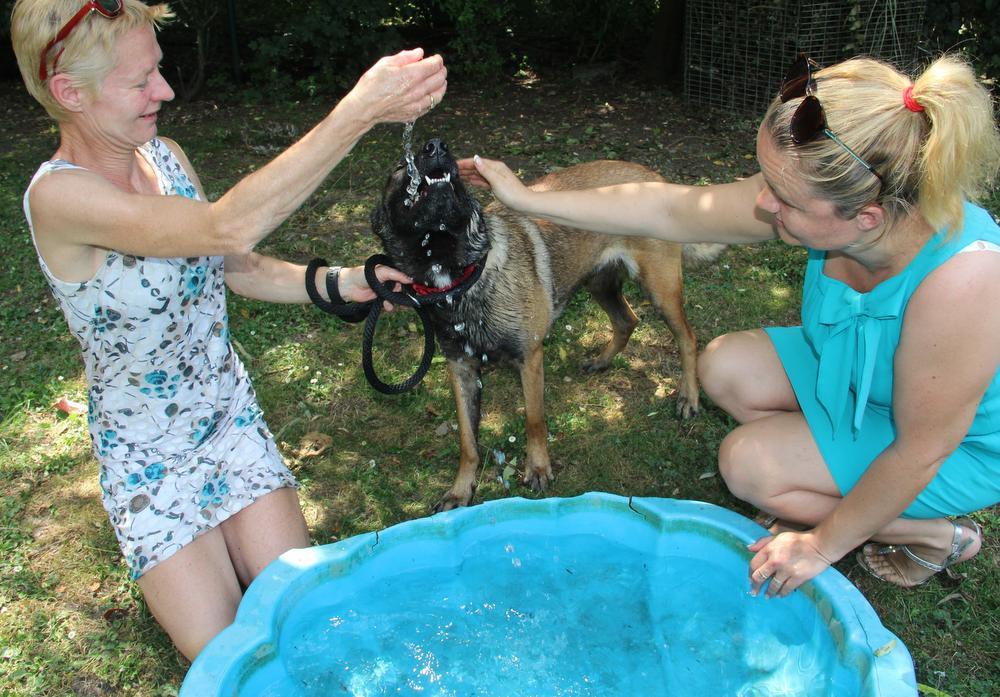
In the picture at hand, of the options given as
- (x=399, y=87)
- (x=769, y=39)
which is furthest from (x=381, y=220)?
(x=769, y=39)

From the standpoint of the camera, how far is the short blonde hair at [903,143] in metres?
2.13

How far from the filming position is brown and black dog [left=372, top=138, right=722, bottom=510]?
3.25 metres

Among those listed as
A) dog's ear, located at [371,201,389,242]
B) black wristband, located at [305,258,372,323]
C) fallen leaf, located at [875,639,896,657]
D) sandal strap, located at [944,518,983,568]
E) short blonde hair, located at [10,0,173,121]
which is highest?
short blonde hair, located at [10,0,173,121]

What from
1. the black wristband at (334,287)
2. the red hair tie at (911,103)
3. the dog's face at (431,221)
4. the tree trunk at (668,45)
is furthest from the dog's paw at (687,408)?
the tree trunk at (668,45)

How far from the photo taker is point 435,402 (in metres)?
4.48

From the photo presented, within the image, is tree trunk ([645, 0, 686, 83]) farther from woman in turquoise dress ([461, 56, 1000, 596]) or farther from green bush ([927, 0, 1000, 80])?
woman in turquoise dress ([461, 56, 1000, 596])

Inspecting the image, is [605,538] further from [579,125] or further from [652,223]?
[579,125]

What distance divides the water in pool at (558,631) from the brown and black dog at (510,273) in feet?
2.45

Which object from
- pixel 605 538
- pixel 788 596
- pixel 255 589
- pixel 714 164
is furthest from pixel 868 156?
pixel 714 164

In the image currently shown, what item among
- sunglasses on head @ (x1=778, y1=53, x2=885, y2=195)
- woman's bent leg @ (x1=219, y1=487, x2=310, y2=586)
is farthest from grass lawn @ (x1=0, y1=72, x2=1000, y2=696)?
sunglasses on head @ (x1=778, y1=53, x2=885, y2=195)

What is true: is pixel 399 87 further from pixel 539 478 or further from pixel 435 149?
Answer: pixel 539 478

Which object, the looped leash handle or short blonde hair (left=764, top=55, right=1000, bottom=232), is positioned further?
the looped leash handle

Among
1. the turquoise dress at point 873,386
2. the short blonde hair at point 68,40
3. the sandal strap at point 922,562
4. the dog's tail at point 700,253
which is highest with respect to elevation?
the short blonde hair at point 68,40

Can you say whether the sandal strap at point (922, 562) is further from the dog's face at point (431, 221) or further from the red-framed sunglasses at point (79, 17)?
the red-framed sunglasses at point (79, 17)
